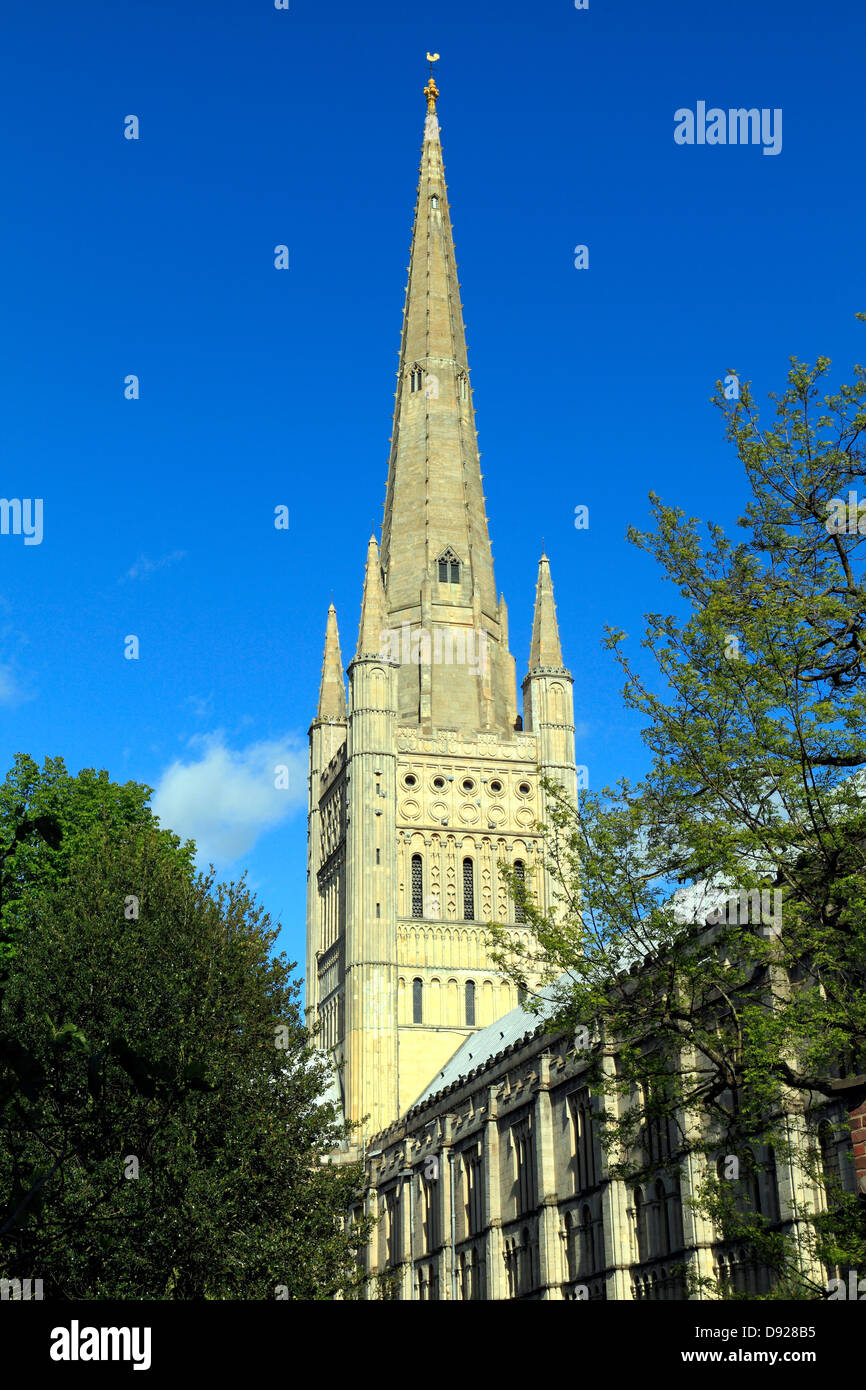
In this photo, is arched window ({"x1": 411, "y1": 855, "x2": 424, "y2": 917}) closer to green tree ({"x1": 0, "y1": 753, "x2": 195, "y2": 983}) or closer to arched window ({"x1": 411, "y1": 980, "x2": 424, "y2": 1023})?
arched window ({"x1": 411, "y1": 980, "x2": 424, "y2": 1023})

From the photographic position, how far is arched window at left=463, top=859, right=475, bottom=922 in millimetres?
82250

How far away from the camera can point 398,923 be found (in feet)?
265

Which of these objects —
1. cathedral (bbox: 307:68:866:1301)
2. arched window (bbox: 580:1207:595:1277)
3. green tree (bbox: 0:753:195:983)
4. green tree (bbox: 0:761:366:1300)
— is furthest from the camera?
cathedral (bbox: 307:68:866:1301)

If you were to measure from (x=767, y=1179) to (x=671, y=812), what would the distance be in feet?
62.9

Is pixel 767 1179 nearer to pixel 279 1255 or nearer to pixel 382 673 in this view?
pixel 279 1255

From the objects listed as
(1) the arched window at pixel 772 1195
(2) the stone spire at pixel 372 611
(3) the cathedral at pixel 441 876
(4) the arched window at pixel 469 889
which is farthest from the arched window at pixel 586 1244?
(2) the stone spire at pixel 372 611

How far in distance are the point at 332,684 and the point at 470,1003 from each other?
23.8 metres

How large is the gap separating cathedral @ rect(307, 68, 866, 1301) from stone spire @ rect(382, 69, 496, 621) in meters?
0.15

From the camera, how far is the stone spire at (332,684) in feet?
311

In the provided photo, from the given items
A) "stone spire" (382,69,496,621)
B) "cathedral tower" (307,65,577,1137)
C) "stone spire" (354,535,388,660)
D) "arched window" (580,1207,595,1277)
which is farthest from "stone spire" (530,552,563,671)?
"arched window" (580,1207,595,1277)

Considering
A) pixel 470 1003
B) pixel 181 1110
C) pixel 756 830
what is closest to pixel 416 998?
pixel 470 1003

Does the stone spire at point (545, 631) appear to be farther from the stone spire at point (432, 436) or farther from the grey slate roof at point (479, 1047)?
the grey slate roof at point (479, 1047)

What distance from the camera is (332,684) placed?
95250 millimetres
